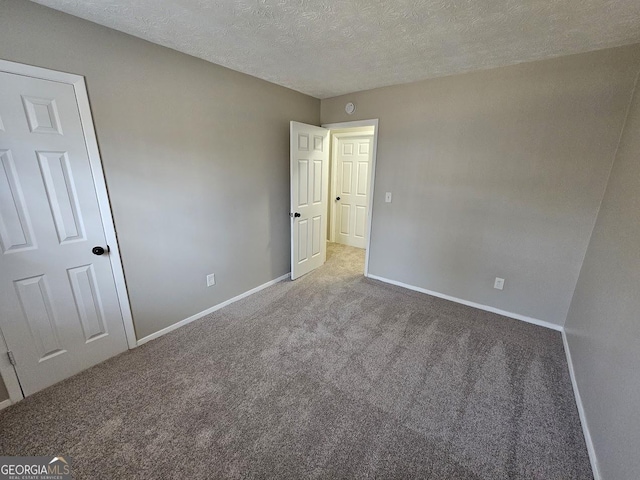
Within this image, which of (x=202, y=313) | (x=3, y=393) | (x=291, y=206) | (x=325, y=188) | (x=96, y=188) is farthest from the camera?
(x=325, y=188)

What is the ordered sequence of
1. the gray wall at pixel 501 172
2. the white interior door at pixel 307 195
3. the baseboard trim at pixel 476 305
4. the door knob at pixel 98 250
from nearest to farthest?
the door knob at pixel 98 250 → the gray wall at pixel 501 172 → the baseboard trim at pixel 476 305 → the white interior door at pixel 307 195

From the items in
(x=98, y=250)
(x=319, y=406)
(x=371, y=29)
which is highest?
(x=371, y=29)

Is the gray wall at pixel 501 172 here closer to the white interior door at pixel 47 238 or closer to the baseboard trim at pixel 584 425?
the baseboard trim at pixel 584 425

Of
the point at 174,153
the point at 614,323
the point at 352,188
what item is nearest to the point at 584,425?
the point at 614,323

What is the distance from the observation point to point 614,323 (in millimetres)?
1429

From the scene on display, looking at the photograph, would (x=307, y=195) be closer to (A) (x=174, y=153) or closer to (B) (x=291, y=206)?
(B) (x=291, y=206)

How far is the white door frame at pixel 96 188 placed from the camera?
1.48 meters

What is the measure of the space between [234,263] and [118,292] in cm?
106

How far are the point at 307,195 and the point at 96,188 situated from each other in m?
2.14

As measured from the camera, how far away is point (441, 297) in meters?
3.04

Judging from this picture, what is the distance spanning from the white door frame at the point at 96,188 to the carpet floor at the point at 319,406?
0.20 meters

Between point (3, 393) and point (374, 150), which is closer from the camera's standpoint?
point (3, 393)

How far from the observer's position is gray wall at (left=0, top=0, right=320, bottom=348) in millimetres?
1621

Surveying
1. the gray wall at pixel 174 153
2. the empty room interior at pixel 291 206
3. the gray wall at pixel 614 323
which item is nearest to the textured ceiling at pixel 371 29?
the empty room interior at pixel 291 206
